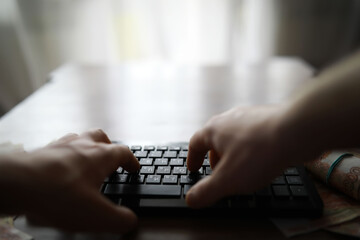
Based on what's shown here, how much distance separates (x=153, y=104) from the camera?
0.79 metres

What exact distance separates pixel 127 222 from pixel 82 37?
4.89 feet

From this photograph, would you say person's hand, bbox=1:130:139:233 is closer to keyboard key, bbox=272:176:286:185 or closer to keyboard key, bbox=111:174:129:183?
keyboard key, bbox=111:174:129:183

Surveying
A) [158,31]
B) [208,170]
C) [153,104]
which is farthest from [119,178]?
[158,31]

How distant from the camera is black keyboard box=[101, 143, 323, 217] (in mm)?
373

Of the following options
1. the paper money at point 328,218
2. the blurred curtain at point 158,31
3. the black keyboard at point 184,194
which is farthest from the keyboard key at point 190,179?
the blurred curtain at point 158,31

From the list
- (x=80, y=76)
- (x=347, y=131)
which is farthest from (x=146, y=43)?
(x=347, y=131)

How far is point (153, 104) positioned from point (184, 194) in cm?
42

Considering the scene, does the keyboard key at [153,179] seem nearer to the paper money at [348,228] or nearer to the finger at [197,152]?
the finger at [197,152]

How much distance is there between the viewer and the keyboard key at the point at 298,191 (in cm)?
39

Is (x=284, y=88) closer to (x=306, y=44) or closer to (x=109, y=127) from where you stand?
(x=109, y=127)

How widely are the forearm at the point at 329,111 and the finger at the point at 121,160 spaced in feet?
0.71

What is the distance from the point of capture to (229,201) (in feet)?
1.25

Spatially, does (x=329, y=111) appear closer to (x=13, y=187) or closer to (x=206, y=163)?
(x=206, y=163)

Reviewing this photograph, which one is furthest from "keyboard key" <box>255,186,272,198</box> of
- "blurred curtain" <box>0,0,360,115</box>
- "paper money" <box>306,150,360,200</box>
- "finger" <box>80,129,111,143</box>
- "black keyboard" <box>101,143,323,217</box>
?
"blurred curtain" <box>0,0,360,115</box>
